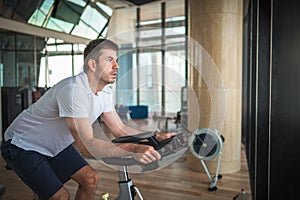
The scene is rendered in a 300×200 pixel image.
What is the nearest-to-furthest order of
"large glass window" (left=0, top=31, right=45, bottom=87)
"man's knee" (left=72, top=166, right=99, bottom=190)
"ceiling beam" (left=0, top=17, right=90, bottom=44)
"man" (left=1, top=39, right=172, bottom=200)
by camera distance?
"man" (left=1, top=39, right=172, bottom=200)
"man's knee" (left=72, top=166, right=99, bottom=190)
"ceiling beam" (left=0, top=17, right=90, bottom=44)
"large glass window" (left=0, top=31, right=45, bottom=87)

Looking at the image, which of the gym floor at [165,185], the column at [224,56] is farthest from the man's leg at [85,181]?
the column at [224,56]

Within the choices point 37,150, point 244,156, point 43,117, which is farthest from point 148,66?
point 244,156

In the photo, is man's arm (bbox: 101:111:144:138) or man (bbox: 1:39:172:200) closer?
man (bbox: 1:39:172:200)

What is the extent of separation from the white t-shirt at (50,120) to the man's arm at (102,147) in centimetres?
16

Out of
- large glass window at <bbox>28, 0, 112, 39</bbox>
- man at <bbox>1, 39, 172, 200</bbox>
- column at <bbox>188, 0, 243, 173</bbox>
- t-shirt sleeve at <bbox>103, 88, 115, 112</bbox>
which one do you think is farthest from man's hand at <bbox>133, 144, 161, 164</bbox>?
large glass window at <bbox>28, 0, 112, 39</bbox>

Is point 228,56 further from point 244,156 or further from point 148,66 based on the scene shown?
point 148,66

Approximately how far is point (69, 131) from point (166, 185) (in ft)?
6.13

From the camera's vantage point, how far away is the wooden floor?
9.17ft

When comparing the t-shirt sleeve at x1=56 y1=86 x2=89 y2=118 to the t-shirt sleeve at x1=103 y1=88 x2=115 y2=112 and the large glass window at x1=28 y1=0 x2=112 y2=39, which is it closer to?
the t-shirt sleeve at x1=103 y1=88 x2=115 y2=112

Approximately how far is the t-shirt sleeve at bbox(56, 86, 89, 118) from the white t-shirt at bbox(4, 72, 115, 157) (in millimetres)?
10

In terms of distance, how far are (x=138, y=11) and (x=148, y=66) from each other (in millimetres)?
7572

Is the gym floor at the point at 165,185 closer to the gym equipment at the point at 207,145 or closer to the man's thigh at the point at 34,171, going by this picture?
the gym equipment at the point at 207,145

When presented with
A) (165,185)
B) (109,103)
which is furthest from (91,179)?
(165,185)

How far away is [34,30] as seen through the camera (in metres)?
6.08
